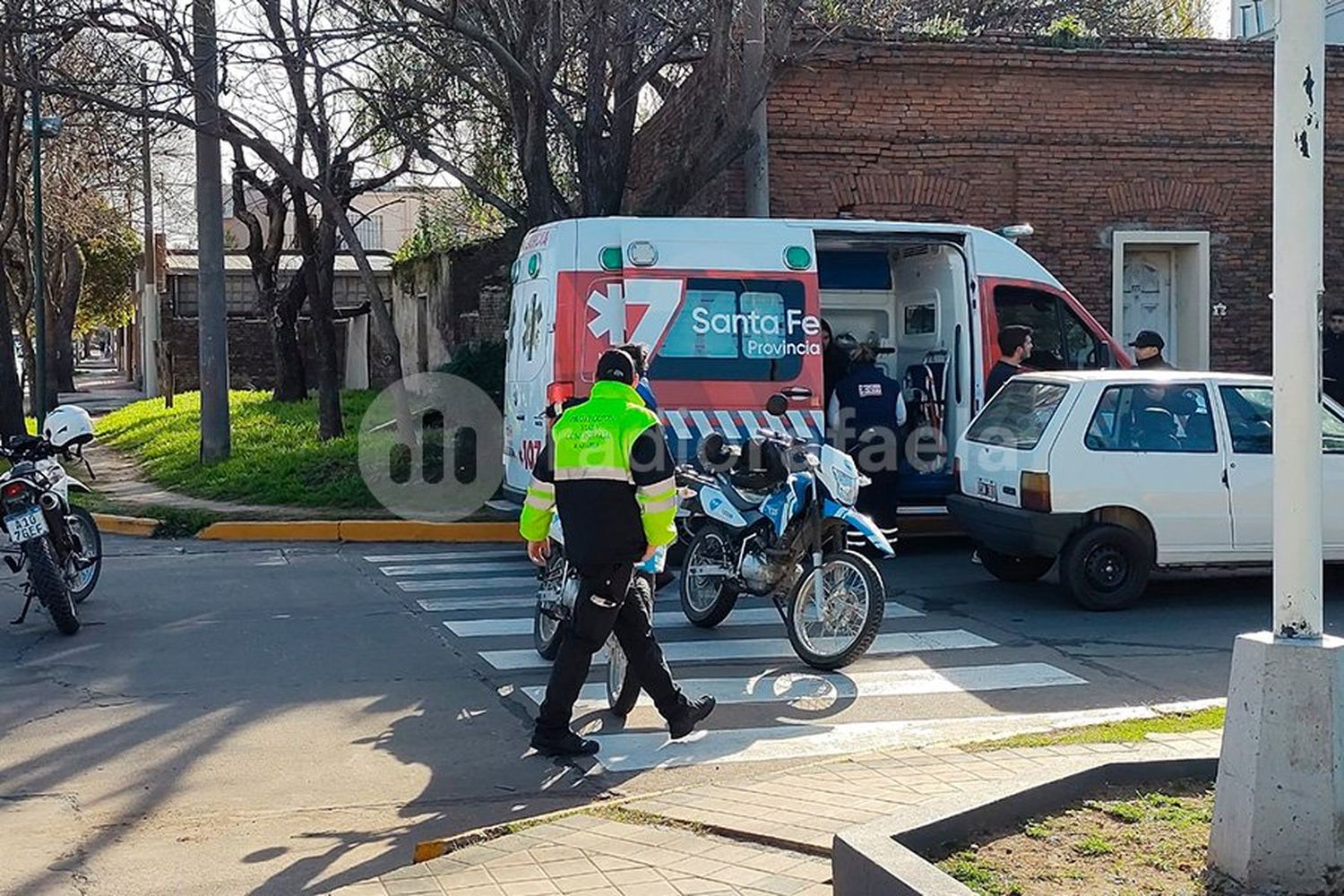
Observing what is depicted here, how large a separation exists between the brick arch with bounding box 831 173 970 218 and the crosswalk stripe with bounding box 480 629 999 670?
A: 30.7 feet

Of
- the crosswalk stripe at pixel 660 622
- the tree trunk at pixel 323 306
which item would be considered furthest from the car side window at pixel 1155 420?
the tree trunk at pixel 323 306

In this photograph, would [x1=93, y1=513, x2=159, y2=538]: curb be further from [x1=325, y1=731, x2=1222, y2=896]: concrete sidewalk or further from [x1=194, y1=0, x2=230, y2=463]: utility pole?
[x1=325, y1=731, x2=1222, y2=896]: concrete sidewalk

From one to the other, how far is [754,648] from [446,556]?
5.02 meters

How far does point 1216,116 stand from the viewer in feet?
63.5

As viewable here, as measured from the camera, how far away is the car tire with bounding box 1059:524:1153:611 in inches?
419

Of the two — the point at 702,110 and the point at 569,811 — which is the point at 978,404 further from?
the point at 569,811

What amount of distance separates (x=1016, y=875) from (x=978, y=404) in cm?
881

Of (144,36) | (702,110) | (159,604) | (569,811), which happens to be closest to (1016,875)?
(569,811)

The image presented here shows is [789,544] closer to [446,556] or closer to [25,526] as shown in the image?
[25,526]

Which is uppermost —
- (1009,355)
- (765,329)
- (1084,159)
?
(1084,159)

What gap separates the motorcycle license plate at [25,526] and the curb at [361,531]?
17.3ft

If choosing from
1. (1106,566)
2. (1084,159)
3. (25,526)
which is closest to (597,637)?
(25,526)

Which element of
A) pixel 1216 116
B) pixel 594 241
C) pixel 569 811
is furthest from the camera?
pixel 1216 116

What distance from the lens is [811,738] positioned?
7.46m
